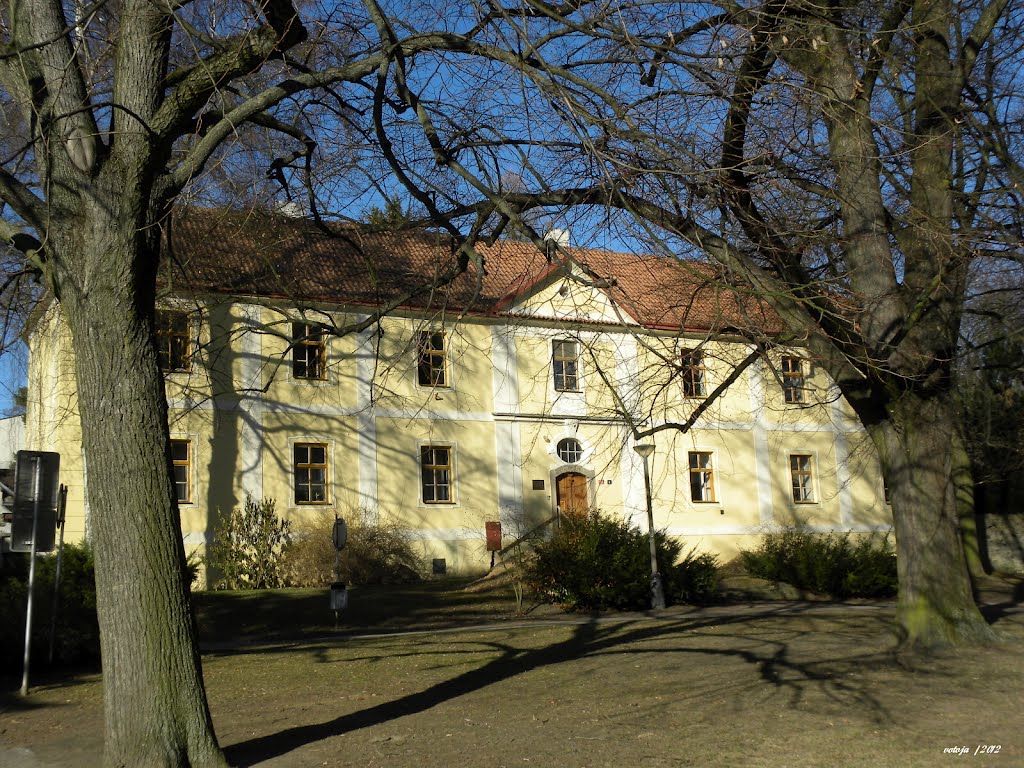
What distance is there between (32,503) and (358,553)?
42.7 ft

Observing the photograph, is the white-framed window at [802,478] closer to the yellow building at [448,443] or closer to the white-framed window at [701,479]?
the yellow building at [448,443]

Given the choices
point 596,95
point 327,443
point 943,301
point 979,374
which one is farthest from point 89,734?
point 979,374

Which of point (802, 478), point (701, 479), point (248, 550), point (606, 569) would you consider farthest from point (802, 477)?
point (248, 550)

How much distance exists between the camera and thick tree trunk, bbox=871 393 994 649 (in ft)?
35.4

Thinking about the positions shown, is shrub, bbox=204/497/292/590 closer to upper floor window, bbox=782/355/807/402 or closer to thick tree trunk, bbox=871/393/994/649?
upper floor window, bbox=782/355/807/402

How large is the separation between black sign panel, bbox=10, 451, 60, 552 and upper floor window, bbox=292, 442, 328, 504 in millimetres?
13464

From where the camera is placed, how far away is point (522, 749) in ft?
23.4

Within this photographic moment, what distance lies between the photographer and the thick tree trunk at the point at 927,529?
10.8 m

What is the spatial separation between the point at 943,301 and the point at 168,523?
8727mm

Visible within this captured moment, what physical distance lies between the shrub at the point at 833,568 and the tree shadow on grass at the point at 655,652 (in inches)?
208

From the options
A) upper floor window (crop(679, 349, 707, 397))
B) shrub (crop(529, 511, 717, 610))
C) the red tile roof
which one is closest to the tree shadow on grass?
shrub (crop(529, 511, 717, 610))

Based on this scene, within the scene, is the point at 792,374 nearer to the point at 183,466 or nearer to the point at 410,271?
the point at 410,271

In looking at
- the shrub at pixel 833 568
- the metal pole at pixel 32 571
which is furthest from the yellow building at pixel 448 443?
the metal pole at pixel 32 571

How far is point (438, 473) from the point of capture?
27500 mm
